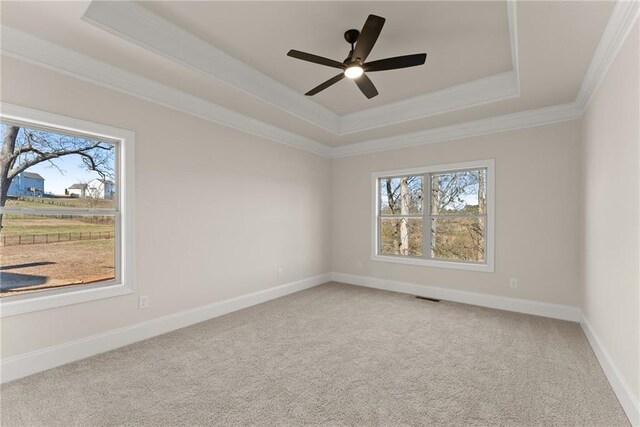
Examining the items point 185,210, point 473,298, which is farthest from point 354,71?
point 473,298

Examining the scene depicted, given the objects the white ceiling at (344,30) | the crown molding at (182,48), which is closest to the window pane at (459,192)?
the white ceiling at (344,30)

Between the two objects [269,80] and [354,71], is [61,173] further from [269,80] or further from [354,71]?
[354,71]

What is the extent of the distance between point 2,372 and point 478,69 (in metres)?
5.02

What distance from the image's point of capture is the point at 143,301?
3029 millimetres

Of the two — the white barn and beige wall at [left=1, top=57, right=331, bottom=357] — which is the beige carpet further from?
the white barn

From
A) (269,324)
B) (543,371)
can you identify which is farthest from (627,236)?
(269,324)

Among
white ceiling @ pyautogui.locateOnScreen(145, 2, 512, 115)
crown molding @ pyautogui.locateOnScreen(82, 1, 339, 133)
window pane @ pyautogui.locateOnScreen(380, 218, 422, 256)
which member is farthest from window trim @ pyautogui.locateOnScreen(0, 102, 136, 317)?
window pane @ pyautogui.locateOnScreen(380, 218, 422, 256)

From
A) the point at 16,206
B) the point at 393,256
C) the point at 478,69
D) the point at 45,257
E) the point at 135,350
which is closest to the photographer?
the point at 16,206

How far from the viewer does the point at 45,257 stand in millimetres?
2557

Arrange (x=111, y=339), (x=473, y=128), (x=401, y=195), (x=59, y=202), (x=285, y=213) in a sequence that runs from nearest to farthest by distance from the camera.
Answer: (x=59, y=202) < (x=111, y=339) < (x=473, y=128) < (x=285, y=213) < (x=401, y=195)

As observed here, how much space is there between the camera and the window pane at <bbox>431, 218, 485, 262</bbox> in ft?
14.3

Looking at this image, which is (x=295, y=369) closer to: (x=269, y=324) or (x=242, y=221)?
(x=269, y=324)

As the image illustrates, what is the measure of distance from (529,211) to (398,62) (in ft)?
9.01

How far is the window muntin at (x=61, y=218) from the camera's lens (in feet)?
7.88
